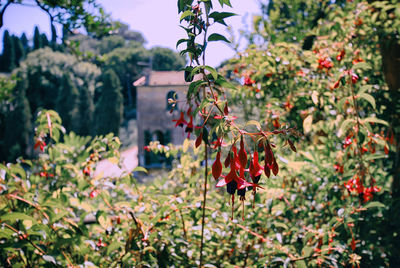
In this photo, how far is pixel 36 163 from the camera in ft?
4.27

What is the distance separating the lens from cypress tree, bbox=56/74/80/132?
11.0 feet

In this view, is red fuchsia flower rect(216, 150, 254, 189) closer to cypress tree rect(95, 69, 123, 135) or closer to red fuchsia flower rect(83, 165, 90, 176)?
red fuchsia flower rect(83, 165, 90, 176)

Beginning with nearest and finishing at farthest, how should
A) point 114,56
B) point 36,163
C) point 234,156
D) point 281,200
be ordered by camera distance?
point 234,156 → point 281,200 → point 36,163 → point 114,56

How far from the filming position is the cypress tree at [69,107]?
3364mm

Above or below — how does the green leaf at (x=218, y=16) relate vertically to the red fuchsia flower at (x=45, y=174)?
above

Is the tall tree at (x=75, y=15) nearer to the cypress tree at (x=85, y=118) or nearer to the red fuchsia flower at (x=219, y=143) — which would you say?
the red fuchsia flower at (x=219, y=143)

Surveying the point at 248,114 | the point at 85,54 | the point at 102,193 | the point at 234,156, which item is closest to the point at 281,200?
the point at 102,193

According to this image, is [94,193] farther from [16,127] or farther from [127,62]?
[16,127]

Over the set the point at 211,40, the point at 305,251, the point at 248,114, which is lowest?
the point at 305,251

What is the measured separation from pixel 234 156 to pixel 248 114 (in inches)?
92.4

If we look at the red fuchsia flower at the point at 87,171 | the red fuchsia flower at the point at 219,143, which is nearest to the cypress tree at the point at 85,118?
the red fuchsia flower at the point at 87,171

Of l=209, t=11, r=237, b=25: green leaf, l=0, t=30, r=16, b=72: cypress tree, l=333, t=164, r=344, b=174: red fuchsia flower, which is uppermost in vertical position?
l=0, t=30, r=16, b=72: cypress tree

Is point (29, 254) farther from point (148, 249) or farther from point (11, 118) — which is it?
point (11, 118)

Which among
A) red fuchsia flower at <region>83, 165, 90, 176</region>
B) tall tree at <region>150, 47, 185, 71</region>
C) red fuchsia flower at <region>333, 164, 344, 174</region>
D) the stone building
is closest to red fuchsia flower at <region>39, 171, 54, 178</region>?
red fuchsia flower at <region>83, 165, 90, 176</region>
